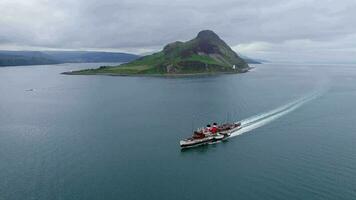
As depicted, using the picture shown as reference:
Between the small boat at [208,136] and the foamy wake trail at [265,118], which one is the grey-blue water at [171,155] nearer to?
the foamy wake trail at [265,118]

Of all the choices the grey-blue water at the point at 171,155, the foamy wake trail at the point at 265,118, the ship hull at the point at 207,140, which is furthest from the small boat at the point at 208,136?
the grey-blue water at the point at 171,155

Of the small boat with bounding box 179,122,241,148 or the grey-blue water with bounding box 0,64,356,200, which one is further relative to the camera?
the small boat with bounding box 179,122,241,148

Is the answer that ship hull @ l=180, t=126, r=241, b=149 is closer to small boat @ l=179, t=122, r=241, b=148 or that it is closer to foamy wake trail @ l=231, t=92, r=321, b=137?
small boat @ l=179, t=122, r=241, b=148

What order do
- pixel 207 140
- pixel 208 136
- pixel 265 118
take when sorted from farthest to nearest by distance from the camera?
pixel 265 118, pixel 208 136, pixel 207 140

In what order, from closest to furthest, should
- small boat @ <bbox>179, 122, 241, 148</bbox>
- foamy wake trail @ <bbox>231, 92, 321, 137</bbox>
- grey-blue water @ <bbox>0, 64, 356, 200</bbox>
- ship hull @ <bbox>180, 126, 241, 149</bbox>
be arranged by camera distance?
grey-blue water @ <bbox>0, 64, 356, 200</bbox> < ship hull @ <bbox>180, 126, 241, 149</bbox> < small boat @ <bbox>179, 122, 241, 148</bbox> < foamy wake trail @ <bbox>231, 92, 321, 137</bbox>

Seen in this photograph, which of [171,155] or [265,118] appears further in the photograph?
[265,118]

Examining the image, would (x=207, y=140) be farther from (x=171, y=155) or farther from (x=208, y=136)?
(x=171, y=155)

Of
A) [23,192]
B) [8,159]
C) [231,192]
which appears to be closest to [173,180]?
[231,192]

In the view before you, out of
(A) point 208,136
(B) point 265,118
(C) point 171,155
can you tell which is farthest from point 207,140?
(B) point 265,118

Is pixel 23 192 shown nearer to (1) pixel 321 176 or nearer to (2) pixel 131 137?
(2) pixel 131 137

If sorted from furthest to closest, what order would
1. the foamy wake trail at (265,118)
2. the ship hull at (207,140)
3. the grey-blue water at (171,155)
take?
the foamy wake trail at (265,118)
the ship hull at (207,140)
the grey-blue water at (171,155)

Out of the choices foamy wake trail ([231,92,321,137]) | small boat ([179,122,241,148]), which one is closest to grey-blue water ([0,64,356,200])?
foamy wake trail ([231,92,321,137])
